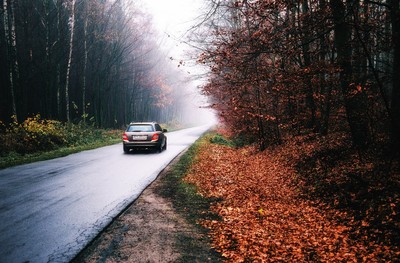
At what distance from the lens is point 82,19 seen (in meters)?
27.7

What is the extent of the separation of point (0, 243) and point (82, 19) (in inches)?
1087

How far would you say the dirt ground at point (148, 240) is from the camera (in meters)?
4.25

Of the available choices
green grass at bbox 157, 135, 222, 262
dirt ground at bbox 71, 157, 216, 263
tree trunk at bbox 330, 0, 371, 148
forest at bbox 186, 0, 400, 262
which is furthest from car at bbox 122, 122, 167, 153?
tree trunk at bbox 330, 0, 371, 148

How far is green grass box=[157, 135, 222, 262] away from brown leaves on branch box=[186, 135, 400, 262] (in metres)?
0.21

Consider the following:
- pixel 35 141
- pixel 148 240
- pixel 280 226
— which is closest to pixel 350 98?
pixel 280 226

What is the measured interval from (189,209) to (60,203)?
9.76ft

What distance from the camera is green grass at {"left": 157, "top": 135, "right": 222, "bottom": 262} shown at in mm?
4419

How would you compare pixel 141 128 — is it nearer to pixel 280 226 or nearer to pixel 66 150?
pixel 66 150

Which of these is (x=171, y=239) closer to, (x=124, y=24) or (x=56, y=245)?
(x=56, y=245)

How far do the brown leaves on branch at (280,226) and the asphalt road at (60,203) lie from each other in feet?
7.01

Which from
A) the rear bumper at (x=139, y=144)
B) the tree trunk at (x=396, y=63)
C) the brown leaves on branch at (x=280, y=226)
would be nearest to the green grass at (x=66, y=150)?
the rear bumper at (x=139, y=144)

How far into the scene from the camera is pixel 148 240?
4836mm

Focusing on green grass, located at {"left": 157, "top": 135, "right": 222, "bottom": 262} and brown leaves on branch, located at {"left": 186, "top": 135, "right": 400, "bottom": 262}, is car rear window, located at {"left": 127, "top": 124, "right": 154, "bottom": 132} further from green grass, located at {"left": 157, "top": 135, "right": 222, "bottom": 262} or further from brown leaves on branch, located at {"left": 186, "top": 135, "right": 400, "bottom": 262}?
brown leaves on branch, located at {"left": 186, "top": 135, "right": 400, "bottom": 262}

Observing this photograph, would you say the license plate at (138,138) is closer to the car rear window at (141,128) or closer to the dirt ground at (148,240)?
the car rear window at (141,128)
